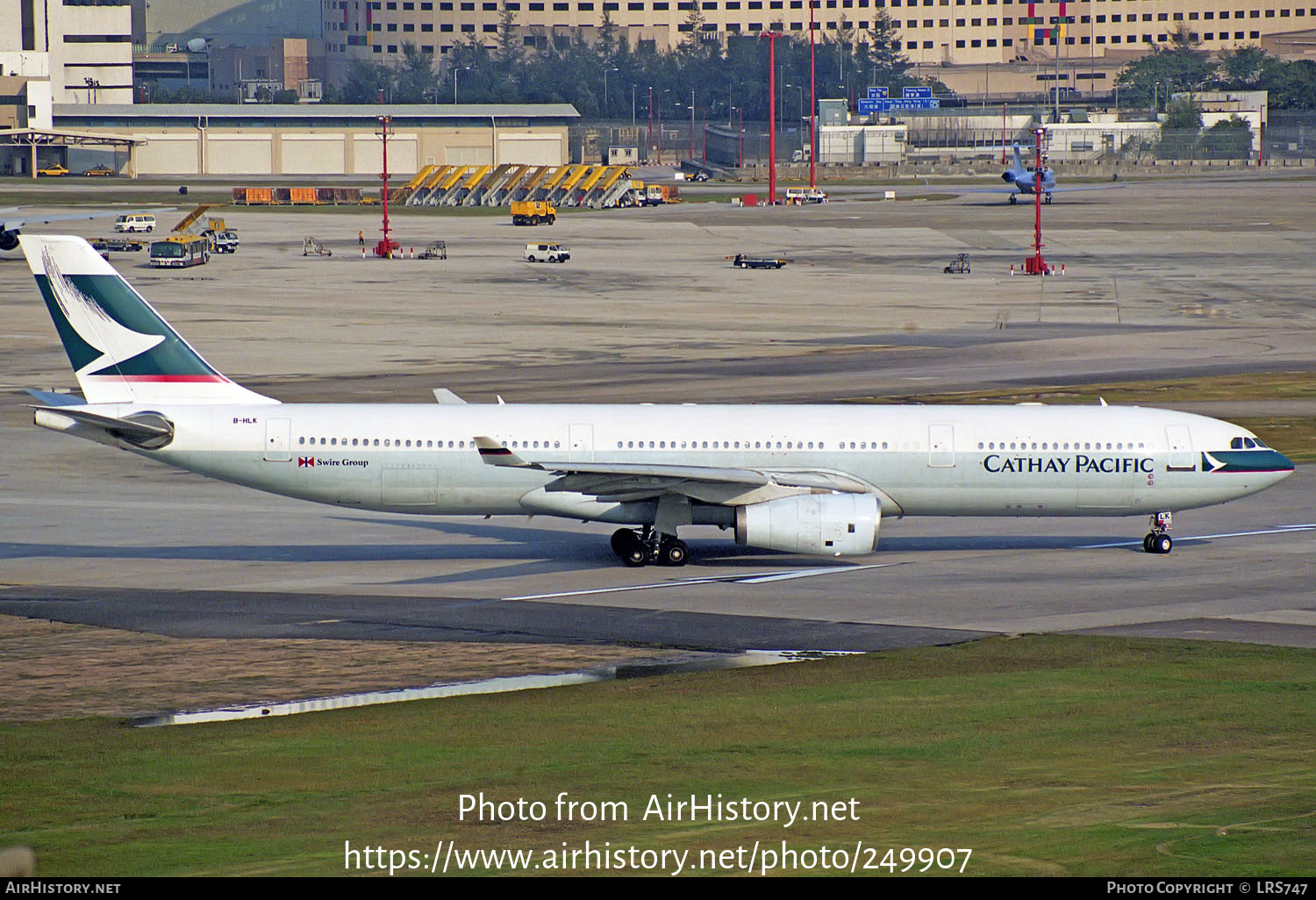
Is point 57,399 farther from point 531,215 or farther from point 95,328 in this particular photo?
point 531,215

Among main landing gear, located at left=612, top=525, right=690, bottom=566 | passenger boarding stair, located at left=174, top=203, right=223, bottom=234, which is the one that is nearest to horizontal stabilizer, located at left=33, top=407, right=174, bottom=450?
main landing gear, located at left=612, top=525, right=690, bottom=566

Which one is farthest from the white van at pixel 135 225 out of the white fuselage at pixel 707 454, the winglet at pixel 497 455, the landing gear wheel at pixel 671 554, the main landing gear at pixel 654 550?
the winglet at pixel 497 455

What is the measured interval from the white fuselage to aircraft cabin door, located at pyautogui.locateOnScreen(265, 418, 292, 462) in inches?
1.3

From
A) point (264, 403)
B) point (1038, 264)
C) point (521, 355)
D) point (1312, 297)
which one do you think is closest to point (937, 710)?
point (264, 403)

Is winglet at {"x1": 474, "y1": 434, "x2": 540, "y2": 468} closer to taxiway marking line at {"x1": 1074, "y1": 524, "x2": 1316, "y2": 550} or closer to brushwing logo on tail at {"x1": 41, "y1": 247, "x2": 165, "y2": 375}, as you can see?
brushwing logo on tail at {"x1": 41, "y1": 247, "x2": 165, "y2": 375}

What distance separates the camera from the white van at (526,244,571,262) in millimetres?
138750

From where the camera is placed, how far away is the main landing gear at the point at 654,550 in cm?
4398

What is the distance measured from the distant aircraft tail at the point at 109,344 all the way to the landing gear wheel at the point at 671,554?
39.8ft

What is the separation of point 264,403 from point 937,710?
23.5 m

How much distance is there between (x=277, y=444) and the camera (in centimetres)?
4344

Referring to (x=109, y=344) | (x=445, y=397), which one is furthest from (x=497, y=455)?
(x=109, y=344)

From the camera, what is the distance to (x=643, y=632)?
35656 mm

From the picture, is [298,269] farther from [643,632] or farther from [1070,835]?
[1070,835]

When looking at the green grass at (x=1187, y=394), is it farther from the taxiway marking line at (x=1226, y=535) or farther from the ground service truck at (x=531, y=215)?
the ground service truck at (x=531, y=215)
